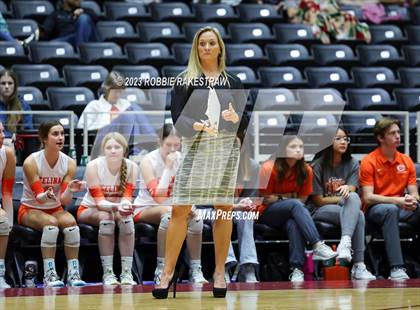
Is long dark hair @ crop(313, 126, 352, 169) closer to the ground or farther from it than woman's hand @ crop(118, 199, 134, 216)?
farther from it

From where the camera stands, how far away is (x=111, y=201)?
29.2ft

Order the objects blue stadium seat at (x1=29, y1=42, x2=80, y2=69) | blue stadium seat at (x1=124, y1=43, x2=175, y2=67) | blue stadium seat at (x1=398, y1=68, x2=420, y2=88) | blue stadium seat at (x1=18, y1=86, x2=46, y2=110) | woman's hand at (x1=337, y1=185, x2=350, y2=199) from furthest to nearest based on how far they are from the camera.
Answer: blue stadium seat at (x1=398, y1=68, x2=420, y2=88) < blue stadium seat at (x1=124, y1=43, x2=175, y2=67) < blue stadium seat at (x1=29, y1=42, x2=80, y2=69) < blue stadium seat at (x1=18, y1=86, x2=46, y2=110) < woman's hand at (x1=337, y1=185, x2=350, y2=199)

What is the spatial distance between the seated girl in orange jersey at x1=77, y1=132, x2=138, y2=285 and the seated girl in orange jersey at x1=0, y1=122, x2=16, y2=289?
0.63m

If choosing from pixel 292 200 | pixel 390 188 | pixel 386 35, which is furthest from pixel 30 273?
pixel 386 35

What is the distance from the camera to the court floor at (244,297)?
670 centimetres

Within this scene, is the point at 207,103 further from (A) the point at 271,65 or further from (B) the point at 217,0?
(B) the point at 217,0

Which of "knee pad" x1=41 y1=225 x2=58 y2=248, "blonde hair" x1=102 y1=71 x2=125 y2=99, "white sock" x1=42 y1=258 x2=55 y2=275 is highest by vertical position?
"blonde hair" x1=102 y1=71 x2=125 y2=99

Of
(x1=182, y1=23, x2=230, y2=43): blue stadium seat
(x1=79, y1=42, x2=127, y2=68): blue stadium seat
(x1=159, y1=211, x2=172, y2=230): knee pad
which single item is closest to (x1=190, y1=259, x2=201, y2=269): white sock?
(x1=159, y1=211, x2=172, y2=230): knee pad

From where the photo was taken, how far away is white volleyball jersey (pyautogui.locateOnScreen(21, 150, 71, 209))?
8.80 m

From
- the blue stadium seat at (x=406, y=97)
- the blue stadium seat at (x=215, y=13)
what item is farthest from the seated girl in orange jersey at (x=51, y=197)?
the blue stadium seat at (x=215, y=13)

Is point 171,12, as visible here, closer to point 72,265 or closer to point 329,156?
point 329,156

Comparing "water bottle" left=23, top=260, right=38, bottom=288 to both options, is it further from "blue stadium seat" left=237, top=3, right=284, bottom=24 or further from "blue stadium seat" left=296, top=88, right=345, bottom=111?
"blue stadium seat" left=237, top=3, right=284, bottom=24

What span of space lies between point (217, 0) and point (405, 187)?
525 cm

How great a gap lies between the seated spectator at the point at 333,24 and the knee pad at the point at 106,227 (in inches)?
215
